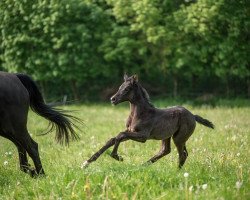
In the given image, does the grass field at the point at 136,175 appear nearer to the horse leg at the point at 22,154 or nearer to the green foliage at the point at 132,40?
the horse leg at the point at 22,154

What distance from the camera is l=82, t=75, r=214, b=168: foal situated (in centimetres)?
637

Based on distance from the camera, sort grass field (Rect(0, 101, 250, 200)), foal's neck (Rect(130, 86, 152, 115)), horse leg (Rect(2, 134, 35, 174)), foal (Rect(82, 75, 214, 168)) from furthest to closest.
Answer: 1. horse leg (Rect(2, 134, 35, 174))
2. foal's neck (Rect(130, 86, 152, 115))
3. foal (Rect(82, 75, 214, 168))
4. grass field (Rect(0, 101, 250, 200))

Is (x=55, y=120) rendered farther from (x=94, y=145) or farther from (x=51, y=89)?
(x=51, y=89)

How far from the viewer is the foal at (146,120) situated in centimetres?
637

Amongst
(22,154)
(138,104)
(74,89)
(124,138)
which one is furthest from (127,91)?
(74,89)

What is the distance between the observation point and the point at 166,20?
827 inches

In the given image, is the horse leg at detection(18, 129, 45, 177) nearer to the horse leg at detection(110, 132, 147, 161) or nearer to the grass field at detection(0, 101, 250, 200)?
the grass field at detection(0, 101, 250, 200)

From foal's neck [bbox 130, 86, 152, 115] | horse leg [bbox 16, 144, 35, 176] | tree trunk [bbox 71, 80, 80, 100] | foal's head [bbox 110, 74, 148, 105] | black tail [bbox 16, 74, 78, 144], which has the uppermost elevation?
foal's head [bbox 110, 74, 148, 105]

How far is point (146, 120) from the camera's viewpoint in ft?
21.3

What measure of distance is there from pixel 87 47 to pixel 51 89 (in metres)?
4.99

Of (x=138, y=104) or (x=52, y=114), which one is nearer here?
(x=138, y=104)

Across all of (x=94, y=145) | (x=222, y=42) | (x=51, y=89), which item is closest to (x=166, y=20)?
(x=222, y=42)

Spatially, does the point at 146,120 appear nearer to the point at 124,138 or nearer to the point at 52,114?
the point at 124,138

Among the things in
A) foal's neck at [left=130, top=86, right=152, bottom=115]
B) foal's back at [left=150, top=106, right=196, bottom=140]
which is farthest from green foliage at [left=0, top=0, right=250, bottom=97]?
foal's neck at [left=130, top=86, right=152, bottom=115]
